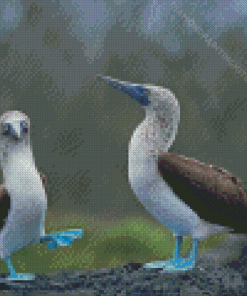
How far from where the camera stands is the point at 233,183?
2102mm

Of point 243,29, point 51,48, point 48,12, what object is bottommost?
point 51,48

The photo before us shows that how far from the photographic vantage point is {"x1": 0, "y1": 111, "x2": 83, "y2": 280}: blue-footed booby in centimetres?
194

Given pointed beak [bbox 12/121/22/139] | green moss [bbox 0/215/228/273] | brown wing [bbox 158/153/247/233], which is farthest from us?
green moss [bbox 0/215/228/273]

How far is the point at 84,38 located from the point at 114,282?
61.7 inches

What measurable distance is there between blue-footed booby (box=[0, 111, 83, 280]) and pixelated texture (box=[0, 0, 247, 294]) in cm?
79

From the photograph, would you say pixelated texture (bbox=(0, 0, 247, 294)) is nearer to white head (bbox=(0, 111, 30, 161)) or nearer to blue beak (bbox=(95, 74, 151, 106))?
blue beak (bbox=(95, 74, 151, 106))

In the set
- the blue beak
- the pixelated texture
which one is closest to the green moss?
the pixelated texture

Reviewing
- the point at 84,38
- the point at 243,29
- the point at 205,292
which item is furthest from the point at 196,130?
the point at 205,292

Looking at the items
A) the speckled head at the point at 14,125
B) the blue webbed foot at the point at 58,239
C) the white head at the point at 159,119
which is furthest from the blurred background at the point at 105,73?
the speckled head at the point at 14,125

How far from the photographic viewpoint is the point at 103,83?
9.36 ft

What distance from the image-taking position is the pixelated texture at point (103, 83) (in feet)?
9.33

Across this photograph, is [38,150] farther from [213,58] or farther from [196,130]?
[213,58]

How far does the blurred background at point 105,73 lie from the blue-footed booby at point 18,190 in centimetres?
80

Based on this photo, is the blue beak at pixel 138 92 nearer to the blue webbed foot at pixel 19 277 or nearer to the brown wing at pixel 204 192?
the brown wing at pixel 204 192
